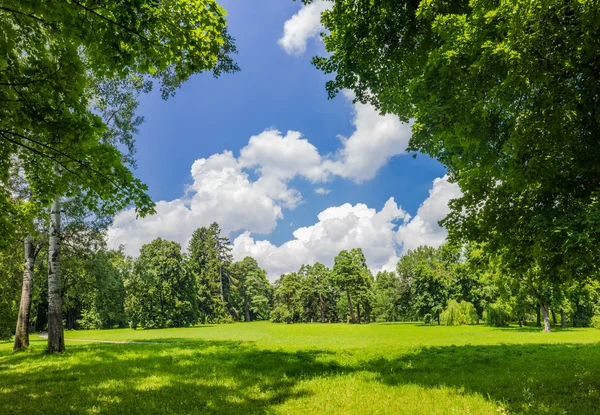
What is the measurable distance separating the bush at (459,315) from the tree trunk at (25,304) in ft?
163

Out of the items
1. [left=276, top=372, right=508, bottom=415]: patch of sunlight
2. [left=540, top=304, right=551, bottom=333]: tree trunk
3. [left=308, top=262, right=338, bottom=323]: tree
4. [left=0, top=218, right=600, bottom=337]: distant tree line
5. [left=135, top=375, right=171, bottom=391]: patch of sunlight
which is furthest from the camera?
[left=308, top=262, right=338, bottom=323]: tree

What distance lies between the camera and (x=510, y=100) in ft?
24.2

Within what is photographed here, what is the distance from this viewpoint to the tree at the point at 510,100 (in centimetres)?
595

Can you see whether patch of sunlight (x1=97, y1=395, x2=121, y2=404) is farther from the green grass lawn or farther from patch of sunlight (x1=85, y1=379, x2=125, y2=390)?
patch of sunlight (x1=85, y1=379, x2=125, y2=390)

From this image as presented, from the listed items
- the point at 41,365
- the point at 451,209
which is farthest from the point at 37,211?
the point at 451,209

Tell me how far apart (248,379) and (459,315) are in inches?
1859

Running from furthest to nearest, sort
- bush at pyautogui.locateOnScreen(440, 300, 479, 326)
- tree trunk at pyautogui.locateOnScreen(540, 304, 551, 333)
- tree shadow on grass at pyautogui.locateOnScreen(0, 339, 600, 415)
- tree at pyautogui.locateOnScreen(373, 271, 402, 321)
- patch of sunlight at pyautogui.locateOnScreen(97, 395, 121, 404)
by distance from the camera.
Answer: tree at pyautogui.locateOnScreen(373, 271, 402, 321), bush at pyautogui.locateOnScreen(440, 300, 479, 326), tree trunk at pyautogui.locateOnScreen(540, 304, 551, 333), patch of sunlight at pyautogui.locateOnScreen(97, 395, 121, 404), tree shadow on grass at pyautogui.locateOnScreen(0, 339, 600, 415)

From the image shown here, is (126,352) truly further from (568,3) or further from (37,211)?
(568,3)

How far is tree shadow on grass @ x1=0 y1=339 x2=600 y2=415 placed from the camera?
7.28 metres

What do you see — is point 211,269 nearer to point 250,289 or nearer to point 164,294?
point 250,289

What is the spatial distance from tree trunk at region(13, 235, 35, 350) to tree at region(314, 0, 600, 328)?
66.6ft

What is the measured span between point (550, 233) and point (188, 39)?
8650 mm

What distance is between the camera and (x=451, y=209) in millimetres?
10602

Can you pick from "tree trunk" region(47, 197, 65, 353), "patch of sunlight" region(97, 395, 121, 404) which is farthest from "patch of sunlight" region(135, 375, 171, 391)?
"tree trunk" region(47, 197, 65, 353)
